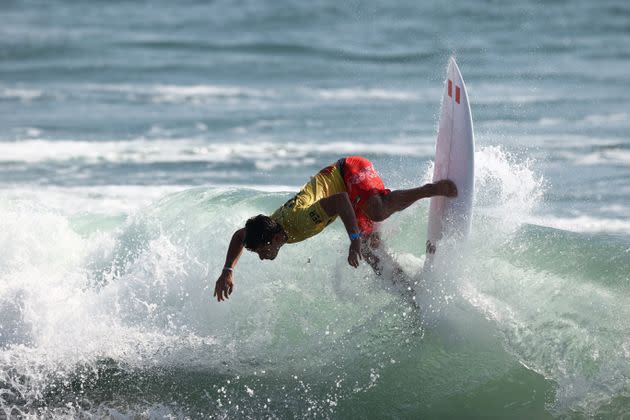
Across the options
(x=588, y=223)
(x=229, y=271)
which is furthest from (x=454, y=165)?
(x=588, y=223)

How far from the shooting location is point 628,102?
16953 mm

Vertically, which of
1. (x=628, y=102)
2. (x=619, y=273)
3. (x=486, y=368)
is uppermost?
(x=628, y=102)

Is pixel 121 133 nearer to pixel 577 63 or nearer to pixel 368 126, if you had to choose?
pixel 368 126

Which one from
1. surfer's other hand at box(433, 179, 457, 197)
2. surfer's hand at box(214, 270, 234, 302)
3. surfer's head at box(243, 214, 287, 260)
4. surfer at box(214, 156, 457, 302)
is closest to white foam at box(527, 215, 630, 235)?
surfer's other hand at box(433, 179, 457, 197)

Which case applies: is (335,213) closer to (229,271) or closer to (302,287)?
(229,271)

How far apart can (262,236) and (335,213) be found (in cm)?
48

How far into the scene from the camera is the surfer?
568 centimetres

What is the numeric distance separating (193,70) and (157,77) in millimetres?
1267

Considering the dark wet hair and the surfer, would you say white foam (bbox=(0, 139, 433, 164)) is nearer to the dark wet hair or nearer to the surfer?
the surfer

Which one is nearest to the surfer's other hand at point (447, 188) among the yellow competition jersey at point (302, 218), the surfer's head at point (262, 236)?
the yellow competition jersey at point (302, 218)

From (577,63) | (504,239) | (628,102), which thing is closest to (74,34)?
(577,63)

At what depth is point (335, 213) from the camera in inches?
225

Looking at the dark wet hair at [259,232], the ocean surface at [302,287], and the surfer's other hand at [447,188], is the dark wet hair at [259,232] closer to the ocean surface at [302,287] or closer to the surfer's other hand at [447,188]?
the ocean surface at [302,287]

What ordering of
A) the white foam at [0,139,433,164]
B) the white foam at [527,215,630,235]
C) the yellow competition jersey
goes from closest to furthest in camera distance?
the yellow competition jersey < the white foam at [527,215,630,235] < the white foam at [0,139,433,164]
